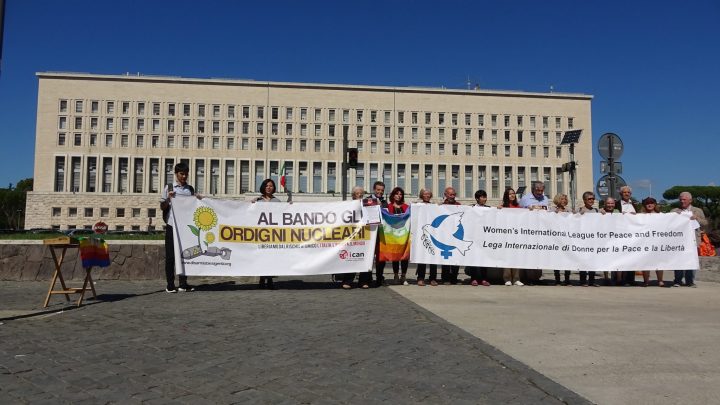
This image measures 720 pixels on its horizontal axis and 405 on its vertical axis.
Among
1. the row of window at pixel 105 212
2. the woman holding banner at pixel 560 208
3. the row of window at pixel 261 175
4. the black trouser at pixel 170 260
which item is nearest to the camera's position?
the black trouser at pixel 170 260

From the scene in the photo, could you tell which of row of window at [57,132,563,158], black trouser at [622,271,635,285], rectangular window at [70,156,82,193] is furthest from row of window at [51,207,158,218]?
black trouser at [622,271,635,285]

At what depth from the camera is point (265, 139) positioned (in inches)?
3701

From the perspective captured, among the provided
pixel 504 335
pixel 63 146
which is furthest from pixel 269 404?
pixel 63 146

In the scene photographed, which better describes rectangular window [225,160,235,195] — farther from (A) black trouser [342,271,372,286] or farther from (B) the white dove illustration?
(A) black trouser [342,271,372,286]

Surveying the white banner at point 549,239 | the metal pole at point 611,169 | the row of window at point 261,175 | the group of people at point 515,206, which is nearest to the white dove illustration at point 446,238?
the white banner at point 549,239

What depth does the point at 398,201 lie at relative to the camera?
1025 cm

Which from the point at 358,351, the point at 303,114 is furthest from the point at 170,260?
the point at 303,114

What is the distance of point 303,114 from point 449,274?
86898mm

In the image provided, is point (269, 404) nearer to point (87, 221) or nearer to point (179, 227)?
point (179, 227)

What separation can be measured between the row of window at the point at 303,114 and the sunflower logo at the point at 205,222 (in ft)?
284

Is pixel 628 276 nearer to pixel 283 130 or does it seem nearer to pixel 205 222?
pixel 205 222

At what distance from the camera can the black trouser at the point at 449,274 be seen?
10.3m

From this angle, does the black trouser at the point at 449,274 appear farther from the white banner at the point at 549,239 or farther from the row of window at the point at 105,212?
the row of window at the point at 105,212

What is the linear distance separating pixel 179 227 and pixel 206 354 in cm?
512
